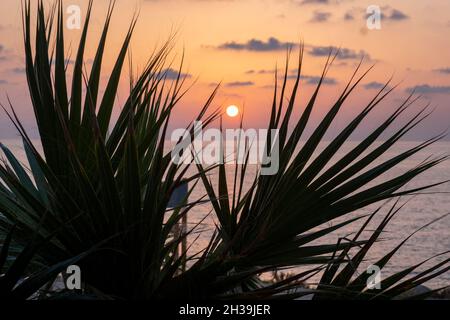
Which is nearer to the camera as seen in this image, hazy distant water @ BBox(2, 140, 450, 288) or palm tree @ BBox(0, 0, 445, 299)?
palm tree @ BBox(0, 0, 445, 299)

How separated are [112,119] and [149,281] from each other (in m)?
0.72

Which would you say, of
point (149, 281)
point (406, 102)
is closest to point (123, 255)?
point (149, 281)

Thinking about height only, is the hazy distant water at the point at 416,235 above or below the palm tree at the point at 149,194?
above

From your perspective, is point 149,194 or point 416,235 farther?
point 416,235

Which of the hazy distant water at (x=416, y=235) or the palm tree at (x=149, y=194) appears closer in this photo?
the palm tree at (x=149, y=194)

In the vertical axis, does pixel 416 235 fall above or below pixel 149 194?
above

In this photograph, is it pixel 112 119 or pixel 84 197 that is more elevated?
pixel 112 119

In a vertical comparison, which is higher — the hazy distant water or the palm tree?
the hazy distant water

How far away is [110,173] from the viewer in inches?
80.7

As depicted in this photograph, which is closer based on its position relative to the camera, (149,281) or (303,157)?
(149,281)
